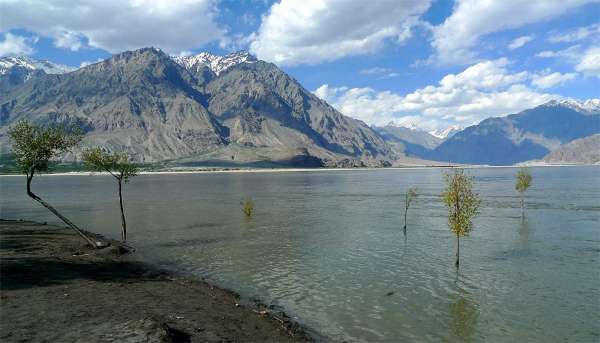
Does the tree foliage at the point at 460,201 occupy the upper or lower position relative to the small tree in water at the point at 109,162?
lower

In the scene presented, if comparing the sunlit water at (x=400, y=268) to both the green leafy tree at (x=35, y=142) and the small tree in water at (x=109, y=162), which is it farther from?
the green leafy tree at (x=35, y=142)

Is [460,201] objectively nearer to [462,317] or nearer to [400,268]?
[400,268]

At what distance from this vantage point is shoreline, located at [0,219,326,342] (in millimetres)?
21578

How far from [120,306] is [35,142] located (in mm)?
25207

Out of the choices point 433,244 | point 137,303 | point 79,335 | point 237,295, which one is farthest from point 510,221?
point 79,335

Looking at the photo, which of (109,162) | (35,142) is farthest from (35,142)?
(109,162)

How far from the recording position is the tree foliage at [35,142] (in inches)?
1674

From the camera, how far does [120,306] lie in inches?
1048

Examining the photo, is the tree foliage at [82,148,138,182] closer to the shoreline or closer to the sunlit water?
the sunlit water

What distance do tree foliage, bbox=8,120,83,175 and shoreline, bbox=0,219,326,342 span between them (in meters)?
9.35

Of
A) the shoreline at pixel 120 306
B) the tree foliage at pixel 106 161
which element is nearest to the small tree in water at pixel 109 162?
the tree foliage at pixel 106 161

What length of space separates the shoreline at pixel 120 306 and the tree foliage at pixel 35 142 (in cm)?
935

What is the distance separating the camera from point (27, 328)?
21531mm

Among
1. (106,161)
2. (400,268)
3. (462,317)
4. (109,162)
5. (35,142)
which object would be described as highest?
(35,142)
